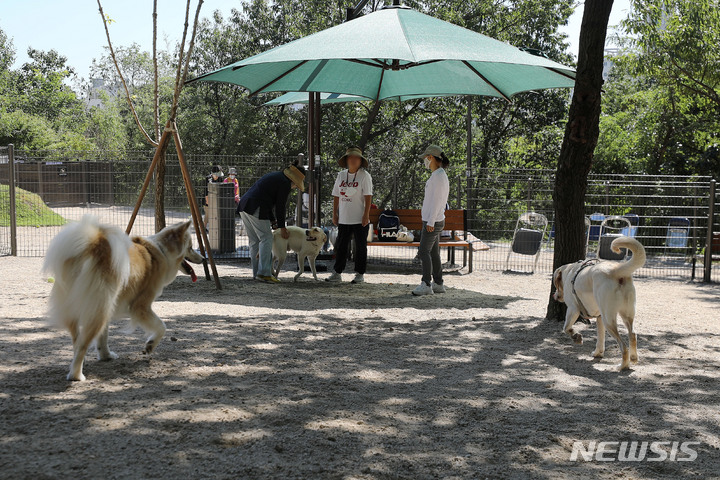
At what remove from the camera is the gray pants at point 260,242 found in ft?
31.6

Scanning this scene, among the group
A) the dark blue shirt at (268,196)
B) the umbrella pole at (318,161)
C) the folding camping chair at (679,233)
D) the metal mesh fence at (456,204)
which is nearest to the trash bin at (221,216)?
the metal mesh fence at (456,204)

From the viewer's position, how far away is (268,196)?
375 inches

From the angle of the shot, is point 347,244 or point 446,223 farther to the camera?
point 446,223

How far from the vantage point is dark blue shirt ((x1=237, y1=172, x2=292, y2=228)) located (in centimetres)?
949

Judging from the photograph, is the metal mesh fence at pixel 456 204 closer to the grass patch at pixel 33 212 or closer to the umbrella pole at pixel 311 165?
the grass patch at pixel 33 212

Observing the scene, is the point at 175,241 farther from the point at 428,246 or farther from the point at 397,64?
the point at 397,64

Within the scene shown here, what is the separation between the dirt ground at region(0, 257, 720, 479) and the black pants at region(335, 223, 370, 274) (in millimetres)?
2225

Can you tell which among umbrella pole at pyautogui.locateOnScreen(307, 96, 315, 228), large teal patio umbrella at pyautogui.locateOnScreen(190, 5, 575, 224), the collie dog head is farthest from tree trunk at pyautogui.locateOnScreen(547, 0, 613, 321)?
umbrella pole at pyautogui.locateOnScreen(307, 96, 315, 228)

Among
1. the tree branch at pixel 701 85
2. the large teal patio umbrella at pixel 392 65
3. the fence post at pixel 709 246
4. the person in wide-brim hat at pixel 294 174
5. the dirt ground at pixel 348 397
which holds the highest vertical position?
the tree branch at pixel 701 85

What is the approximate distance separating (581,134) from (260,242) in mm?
4915

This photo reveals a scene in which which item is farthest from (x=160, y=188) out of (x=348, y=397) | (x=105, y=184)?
(x=348, y=397)

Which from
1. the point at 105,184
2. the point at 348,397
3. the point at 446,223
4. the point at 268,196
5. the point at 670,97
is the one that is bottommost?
the point at 348,397

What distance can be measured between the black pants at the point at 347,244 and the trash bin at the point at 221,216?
3317 mm

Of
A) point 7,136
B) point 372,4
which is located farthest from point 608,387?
point 7,136
